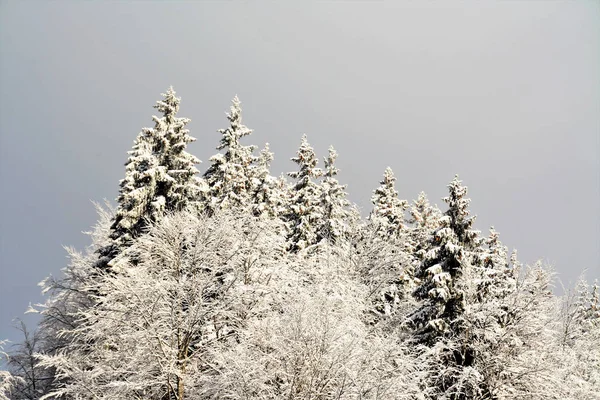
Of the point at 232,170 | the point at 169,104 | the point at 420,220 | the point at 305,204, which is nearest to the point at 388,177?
the point at 420,220

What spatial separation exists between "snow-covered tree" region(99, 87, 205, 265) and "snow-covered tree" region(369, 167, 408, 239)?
1409 centimetres

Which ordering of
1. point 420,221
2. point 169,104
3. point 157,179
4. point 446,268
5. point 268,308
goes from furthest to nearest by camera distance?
1. point 420,221
2. point 169,104
3. point 157,179
4. point 446,268
5. point 268,308

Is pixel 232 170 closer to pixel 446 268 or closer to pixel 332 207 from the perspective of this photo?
pixel 332 207

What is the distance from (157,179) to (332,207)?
43.1ft

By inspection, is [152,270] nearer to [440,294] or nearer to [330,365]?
[330,365]

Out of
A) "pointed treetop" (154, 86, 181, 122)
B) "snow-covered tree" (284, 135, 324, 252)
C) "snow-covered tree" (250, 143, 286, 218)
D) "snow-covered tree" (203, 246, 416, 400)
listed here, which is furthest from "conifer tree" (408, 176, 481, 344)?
"pointed treetop" (154, 86, 181, 122)

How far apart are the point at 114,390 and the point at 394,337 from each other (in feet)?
36.2

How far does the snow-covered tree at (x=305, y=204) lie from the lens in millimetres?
27297

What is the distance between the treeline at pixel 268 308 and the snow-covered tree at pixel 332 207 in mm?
176

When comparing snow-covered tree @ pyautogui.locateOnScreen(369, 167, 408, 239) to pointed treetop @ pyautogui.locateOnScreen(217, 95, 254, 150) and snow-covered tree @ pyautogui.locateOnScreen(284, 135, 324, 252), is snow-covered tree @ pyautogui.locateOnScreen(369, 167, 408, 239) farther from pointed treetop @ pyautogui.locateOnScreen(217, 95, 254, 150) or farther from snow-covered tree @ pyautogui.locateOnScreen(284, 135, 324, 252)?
pointed treetop @ pyautogui.locateOnScreen(217, 95, 254, 150)

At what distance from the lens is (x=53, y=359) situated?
13.9 m

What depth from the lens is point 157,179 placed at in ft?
67.9

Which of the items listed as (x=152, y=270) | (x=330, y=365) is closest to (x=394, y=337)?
(x=330, y=365)

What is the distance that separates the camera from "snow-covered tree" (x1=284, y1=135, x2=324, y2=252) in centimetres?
2730
